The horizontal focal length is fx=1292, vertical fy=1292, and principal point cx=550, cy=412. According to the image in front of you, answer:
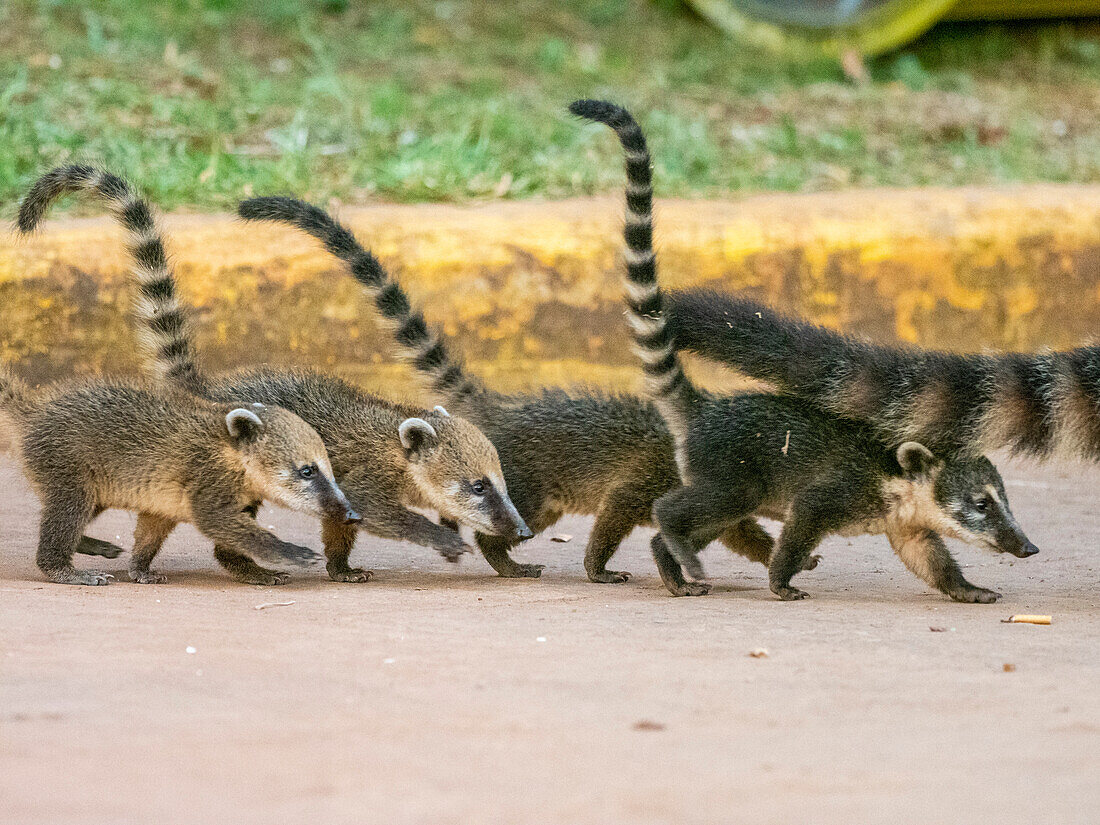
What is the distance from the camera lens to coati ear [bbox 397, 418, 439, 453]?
550cm

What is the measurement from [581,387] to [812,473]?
1.36 m

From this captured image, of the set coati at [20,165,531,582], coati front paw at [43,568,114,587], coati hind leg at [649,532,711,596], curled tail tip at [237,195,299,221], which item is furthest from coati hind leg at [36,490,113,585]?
coati hind leg at [649,532,711,596]

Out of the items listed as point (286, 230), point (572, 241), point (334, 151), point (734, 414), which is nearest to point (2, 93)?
point (334, 151)

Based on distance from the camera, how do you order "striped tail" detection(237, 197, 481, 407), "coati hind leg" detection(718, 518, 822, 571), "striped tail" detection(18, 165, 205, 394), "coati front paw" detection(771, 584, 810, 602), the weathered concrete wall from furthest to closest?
the weathered concrete wall
"coati hind leg" detection(718, 518, 822, 571)
"striped tail" detection(237, 197, 481, 407)
"striped tail" detection(18, 165, 205, 394)
"coati front paw" detection(771, 584, 810, 602)

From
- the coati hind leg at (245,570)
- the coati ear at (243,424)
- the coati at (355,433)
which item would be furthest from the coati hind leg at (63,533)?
the coati at (355,433)

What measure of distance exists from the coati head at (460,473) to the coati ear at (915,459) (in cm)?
159

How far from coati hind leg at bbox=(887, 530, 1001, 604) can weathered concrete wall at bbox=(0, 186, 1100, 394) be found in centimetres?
304

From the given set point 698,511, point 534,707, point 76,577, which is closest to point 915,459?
point 698,511

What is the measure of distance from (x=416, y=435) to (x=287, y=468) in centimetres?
60

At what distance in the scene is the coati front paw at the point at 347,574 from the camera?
536cm

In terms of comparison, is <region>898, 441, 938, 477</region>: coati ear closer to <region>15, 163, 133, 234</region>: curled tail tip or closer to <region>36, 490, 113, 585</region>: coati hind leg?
<region>36, 490, 113, 585</region>: coati hind leg

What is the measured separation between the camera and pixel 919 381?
16.7 feet

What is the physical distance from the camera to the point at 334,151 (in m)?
9.59

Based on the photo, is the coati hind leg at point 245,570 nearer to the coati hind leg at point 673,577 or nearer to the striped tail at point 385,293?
the striped tail at point 385,293
